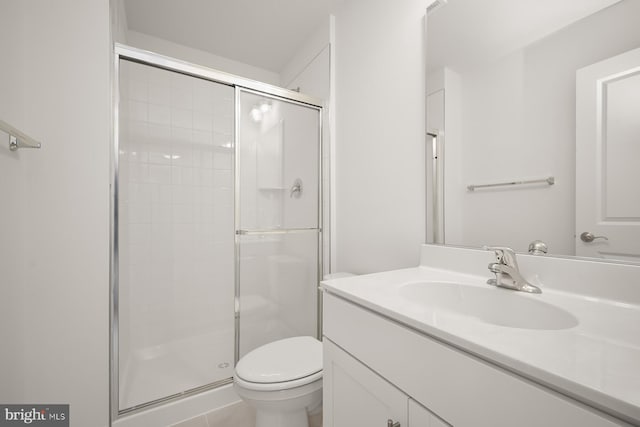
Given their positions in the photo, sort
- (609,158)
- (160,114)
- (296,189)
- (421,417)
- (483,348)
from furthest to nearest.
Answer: (160,114) → (296,189) → (609,158) → (421,417) → (483,348)

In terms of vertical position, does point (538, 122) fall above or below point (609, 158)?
above

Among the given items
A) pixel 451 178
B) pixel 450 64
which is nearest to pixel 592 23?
pixel 450 64

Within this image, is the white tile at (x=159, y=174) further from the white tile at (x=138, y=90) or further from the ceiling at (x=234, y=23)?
the ceiling at (x=234, y=23)

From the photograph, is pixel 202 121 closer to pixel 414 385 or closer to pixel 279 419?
pixel 279 419

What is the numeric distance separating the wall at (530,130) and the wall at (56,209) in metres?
1.59

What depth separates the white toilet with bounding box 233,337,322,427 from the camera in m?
1.02

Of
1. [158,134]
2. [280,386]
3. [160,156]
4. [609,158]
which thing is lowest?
[280,386]

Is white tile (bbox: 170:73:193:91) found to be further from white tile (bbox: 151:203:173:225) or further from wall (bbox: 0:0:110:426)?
white tile (bbox: 151:203:173:225)

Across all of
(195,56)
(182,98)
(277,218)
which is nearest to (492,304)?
(277,218)

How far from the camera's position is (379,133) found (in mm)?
1428

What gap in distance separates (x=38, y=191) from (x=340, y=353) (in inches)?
52.7

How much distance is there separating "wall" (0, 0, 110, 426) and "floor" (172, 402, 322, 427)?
41cm

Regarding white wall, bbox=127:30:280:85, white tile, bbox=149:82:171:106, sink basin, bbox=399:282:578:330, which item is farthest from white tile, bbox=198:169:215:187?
sink basin, bbox=399:282:578:330

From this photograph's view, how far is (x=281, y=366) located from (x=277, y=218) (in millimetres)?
877
